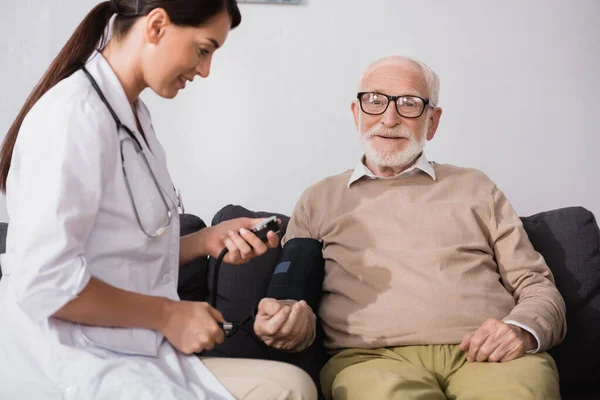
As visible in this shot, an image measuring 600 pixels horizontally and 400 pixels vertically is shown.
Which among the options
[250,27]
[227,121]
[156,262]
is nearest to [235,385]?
[156,262]

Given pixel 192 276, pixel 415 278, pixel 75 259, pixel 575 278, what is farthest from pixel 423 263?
pixel 75 259

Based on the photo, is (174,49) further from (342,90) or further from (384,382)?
(342,90)

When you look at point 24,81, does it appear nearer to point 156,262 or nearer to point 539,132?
point 156,262

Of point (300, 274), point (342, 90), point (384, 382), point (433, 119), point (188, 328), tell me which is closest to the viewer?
point (188, 328)

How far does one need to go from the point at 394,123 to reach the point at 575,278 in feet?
2.26

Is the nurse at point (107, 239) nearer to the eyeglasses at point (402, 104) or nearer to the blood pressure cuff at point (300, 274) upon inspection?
the blood pressure cuff at point (300, 274)

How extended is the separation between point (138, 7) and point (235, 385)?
2.35 ft

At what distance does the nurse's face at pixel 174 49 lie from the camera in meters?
1.27

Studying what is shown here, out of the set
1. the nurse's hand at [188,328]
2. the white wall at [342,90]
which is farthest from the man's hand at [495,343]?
the white wall at [342,90]

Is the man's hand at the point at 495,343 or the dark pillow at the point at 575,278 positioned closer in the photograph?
the man's hand at the point at 495,343

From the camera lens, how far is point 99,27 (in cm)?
139

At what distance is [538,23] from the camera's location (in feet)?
8.22

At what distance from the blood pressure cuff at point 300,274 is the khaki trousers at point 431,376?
184 millimetres

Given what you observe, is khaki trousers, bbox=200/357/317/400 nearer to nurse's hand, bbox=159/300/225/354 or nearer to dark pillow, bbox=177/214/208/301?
Answer: nurse's hand, bbox=159/300/225/354
